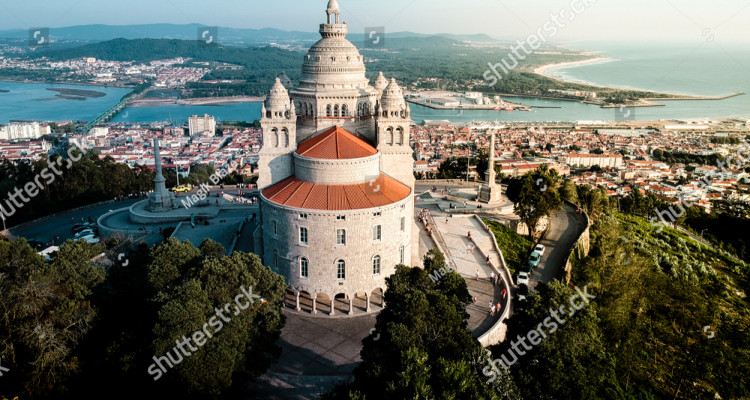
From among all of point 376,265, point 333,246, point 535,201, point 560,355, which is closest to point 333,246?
point 333,246

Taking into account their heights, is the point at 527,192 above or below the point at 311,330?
above

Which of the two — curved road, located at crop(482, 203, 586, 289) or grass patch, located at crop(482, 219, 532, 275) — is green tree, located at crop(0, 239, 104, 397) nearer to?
curved road, located at crop(482, 203, 586, 289)

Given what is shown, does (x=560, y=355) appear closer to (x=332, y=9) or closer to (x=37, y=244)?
(x=332, y=9)

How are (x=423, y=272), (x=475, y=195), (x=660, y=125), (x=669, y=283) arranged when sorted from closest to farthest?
1. (x=423, y=272)
2. (x=669, y=283)
3. (x=475, y=195)
4. (x=660, y=125)

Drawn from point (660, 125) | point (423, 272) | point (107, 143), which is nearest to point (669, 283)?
point (423, 272)

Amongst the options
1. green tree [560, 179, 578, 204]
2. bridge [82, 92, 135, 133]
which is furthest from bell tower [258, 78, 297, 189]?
bridge [82, 92, 135, 133]

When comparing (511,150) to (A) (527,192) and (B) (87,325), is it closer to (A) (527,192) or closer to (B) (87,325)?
(A) (527,192)

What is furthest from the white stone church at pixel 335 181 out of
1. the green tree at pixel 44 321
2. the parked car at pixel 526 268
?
the green tree at pixel 44 321
